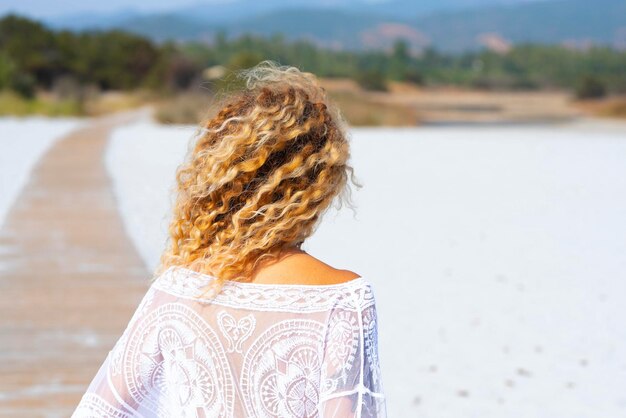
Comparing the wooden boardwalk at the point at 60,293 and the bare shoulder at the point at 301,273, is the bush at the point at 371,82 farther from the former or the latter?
the bare shoulder at the point at 301,273

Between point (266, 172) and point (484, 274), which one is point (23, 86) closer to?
point (484, 274)

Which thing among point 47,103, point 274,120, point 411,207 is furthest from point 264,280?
point 47,103

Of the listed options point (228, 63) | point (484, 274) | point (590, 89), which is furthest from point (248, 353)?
point (590, 89)

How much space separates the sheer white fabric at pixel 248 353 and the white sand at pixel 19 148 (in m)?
7.23

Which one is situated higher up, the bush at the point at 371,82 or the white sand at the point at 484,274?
the white sand at the point at 484,274

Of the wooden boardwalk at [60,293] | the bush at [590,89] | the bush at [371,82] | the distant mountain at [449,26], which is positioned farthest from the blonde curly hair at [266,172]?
the distant mountain at [449,26]

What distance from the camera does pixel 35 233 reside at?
777cm

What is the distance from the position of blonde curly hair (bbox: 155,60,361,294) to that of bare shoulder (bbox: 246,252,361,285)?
0.02 metres

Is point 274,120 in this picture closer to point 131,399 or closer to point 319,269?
point 319,269

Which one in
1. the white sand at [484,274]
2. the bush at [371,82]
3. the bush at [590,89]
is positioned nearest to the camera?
the white sand at [484,274]

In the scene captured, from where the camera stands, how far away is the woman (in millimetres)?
1397

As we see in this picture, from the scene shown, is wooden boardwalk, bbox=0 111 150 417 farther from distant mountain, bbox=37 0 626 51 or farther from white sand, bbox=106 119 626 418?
distant mountain, bbox=37 0 626 51

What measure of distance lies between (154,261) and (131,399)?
5.06 m

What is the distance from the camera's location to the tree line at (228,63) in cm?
5010
